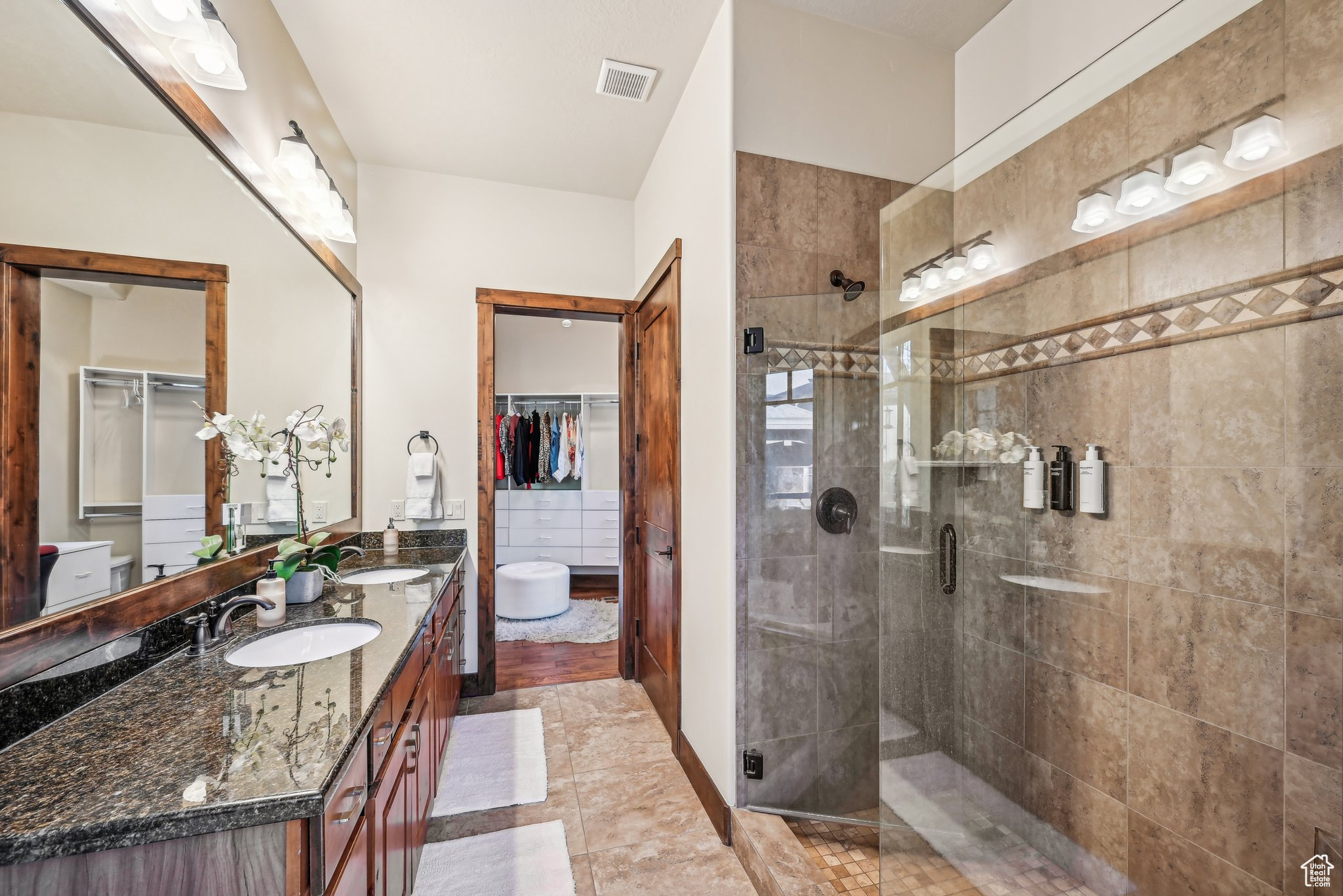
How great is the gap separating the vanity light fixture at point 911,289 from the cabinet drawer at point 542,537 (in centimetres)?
433

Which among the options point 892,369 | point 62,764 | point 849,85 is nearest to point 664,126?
point 849,85

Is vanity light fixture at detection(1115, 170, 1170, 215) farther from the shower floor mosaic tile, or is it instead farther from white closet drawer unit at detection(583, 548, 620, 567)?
white closet drawer unit at detection(583, 548, 620, 567)

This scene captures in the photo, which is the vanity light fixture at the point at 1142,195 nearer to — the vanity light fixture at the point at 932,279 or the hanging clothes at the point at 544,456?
the vanity light fixture at the point at 932,279

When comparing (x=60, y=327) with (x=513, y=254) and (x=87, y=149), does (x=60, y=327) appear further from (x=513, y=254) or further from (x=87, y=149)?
(x=513, y=254)

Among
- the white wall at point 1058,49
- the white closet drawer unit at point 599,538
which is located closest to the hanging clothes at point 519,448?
the white closet drawer unit at point 599,538

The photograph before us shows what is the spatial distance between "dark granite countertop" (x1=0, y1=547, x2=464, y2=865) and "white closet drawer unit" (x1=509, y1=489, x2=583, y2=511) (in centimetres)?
407

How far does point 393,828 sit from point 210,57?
203cm

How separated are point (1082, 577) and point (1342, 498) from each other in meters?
0.46

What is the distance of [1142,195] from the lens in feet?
3.56

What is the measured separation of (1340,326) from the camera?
83 centimetres

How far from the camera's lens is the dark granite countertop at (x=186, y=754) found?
744mm

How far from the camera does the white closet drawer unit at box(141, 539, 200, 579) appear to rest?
1314mm

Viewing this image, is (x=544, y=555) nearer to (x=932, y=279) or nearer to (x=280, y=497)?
(x=280, y=497)

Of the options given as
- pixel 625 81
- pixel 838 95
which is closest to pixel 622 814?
pixel 838 95
